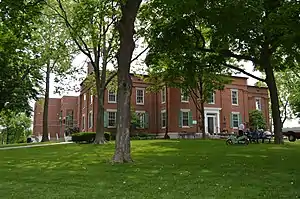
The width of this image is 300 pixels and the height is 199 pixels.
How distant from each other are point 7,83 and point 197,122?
2041 centimetres

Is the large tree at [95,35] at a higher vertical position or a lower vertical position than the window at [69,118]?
higher

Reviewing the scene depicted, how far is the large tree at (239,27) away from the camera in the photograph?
44.3 feet

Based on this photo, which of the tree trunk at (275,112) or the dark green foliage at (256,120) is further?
the dark green foliage at (256,120)

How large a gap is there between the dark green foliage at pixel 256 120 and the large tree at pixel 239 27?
18313 millimetres

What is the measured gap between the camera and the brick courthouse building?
120 ft

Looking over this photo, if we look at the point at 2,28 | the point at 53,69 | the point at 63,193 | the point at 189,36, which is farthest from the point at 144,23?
the point at 63,193

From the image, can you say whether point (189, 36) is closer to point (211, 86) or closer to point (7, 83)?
point (211, 86)

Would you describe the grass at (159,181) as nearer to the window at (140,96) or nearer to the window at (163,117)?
the window at (163,117)

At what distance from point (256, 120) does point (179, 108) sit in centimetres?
1062

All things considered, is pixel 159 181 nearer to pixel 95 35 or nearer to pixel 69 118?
pixel 95 35

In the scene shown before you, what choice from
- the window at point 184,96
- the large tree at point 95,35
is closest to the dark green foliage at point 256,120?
the window at point 184,96

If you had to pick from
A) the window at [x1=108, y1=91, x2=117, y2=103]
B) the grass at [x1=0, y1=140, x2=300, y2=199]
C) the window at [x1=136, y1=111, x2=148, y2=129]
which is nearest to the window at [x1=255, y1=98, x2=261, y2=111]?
the window at [x1=136, y1=111, x2=148, y2=129]

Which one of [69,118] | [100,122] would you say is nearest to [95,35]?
[100,122]

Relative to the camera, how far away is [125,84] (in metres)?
12.2
